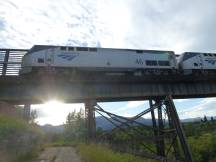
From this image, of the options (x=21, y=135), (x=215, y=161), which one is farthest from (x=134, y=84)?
(x=215, y=161)

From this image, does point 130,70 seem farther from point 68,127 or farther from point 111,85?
point 68,127

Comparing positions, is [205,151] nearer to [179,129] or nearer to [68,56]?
[179,129]

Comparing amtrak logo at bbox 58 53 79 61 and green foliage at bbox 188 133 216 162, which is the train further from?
green foliage at bbox 188 133 216 162

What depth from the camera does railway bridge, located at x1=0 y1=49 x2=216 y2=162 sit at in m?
17.7

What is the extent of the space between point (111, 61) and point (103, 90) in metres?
5.37

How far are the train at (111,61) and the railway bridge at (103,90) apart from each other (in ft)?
5.64

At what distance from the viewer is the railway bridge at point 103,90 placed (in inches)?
696

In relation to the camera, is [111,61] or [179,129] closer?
[179,129]

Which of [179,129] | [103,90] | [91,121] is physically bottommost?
[179,129]

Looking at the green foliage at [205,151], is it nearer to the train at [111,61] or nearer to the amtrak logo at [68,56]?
the train at [111,61]

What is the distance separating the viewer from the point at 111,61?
24125 mm

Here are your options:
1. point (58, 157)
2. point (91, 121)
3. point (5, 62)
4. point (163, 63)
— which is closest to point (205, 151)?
point (163, 63)

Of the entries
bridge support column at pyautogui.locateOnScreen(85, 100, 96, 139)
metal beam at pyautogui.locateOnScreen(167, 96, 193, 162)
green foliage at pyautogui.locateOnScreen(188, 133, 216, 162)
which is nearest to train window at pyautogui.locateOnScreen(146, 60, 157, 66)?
metal beam at pyautogui.locateOnScreen(167, 96, 193, 162)

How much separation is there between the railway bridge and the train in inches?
67.7
